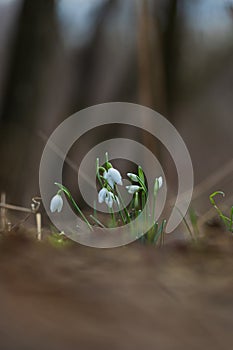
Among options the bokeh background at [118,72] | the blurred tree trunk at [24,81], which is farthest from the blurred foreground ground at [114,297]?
the blurred tree trunk at [24,81]

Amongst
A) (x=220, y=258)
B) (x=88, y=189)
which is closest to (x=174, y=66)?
(x=88, y=189)

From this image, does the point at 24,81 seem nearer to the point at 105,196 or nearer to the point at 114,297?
the point at 105,196

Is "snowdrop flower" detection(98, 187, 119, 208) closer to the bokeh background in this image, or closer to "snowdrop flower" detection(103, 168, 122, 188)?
"snowdrop flower" detection(103, 168, 122, 188)

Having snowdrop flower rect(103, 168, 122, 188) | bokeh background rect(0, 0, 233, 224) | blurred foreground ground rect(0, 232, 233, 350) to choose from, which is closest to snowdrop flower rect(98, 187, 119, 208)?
snowdrop flower rect(103, 168, 122, 188)

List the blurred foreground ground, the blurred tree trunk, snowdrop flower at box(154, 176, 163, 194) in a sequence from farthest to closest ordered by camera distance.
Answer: the blurred tree trunk, snowdrop flower at box(154, 176, 163, 194), the blurred foreground ground

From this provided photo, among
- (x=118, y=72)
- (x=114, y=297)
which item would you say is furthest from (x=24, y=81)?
(x=114, y=297)

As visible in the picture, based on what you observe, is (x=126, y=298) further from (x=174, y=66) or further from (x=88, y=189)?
(x=174, y=66)

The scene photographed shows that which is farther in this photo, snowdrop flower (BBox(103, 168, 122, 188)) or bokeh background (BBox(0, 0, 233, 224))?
bokeh background (BBox(0, 0, 233, 224))
